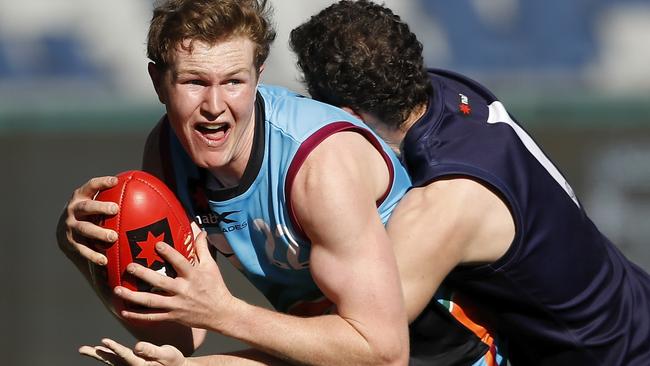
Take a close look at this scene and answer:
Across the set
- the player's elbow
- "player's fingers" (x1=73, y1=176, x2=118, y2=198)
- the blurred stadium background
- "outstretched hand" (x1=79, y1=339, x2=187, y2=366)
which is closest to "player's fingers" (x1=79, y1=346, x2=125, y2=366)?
"outstretched hand" (x1=79, y1=339, x2=187, y2=366)

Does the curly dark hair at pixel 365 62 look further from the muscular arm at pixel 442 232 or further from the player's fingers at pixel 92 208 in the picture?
the player's fingers at pixel 92 208

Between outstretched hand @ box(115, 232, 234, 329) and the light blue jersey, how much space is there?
318 millimetres

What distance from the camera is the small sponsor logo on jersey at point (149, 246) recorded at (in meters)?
3.68

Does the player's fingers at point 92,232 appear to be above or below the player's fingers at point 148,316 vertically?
above

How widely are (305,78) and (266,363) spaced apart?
1.13 meters

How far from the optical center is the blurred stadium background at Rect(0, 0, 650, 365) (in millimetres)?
8211

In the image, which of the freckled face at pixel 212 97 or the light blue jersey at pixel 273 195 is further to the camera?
Answer: the light blue jersey at pixel 273 195

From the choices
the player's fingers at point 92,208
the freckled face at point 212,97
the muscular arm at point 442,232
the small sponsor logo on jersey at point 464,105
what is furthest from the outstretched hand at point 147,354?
the small sponsor logo on jersey at point 464,105

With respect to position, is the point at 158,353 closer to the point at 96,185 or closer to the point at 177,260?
the point at 177,260

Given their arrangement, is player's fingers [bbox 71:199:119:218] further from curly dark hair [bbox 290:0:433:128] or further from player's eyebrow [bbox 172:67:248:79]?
curly dark hair [bbox 290:0:433:128]

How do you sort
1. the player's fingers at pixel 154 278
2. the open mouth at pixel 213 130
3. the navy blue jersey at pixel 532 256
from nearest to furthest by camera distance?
1. the player's fingers at pixel 154 278
2. the open mouth at pixel 213 130
3. the navy blue jersey at pixel 532 256

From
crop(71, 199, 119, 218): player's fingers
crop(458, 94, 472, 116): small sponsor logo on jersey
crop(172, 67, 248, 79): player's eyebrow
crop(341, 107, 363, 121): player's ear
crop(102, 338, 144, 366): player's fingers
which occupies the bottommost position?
crop(102, 338, 144, 366): player's fingers

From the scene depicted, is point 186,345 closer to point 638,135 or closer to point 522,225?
point 522,225

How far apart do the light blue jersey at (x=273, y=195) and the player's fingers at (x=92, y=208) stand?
1.29 ft
